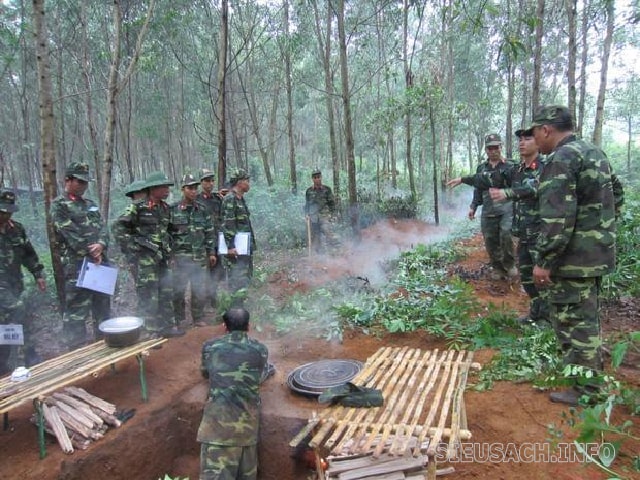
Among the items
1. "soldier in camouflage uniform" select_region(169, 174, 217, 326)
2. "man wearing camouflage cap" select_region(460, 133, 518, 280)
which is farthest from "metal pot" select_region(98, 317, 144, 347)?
"man wearing camouflage cap" select_region(460, 133, 518, 280)

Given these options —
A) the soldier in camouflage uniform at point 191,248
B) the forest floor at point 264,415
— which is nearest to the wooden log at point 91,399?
the forest floor at point 264,415

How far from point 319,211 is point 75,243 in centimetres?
572

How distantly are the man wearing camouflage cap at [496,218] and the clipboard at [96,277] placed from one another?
491 cm

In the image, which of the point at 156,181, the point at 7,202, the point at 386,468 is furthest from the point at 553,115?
the point at 7,202

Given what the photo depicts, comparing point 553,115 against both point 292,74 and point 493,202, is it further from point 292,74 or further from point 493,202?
point 292,74

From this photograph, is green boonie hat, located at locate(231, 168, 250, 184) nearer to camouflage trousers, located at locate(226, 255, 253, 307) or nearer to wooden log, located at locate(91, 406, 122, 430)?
camouflage trousers, located at locate(226, 255, 253, 307)

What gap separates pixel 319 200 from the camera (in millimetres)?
9766

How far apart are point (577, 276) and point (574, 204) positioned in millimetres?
544

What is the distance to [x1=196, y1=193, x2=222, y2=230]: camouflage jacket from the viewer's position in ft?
21.7

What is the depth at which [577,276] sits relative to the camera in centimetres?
324

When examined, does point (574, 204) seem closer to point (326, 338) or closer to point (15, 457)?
point (326, 338)

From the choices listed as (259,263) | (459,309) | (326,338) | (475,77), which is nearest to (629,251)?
(459,309)

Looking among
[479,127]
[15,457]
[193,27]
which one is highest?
[193,27]

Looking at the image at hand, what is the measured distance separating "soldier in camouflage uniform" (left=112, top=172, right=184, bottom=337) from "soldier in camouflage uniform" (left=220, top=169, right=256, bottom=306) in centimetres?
115
